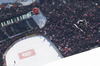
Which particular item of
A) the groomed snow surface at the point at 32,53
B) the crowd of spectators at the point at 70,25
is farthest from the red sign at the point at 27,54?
the crowd of spectators at the point at 70,25

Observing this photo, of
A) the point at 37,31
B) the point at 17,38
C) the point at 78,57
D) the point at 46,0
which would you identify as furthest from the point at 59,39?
the point at 78,57

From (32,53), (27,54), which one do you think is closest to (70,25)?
(32,53)

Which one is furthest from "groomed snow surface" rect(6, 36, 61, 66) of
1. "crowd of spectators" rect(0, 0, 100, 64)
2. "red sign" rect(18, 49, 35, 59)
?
"crowd of spectators" rect(0, 0, 100, 64)

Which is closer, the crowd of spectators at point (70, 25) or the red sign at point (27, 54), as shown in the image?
the crowd of spectators at point (70, 25)

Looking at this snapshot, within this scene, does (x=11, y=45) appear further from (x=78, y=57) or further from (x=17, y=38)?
(x=78, y=57)

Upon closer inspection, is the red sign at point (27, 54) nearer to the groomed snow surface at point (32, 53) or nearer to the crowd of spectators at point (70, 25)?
the groomed snow surface at point (32, 53)
